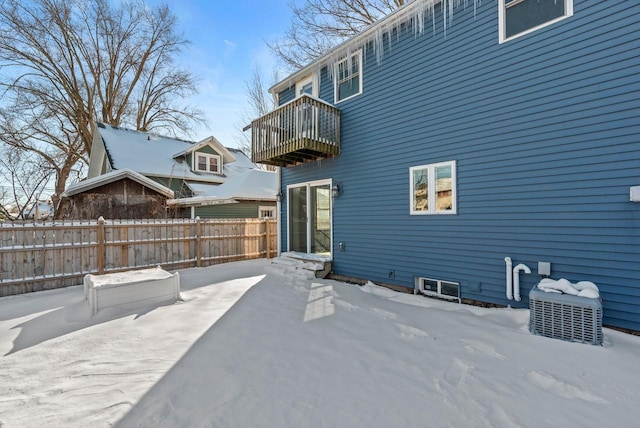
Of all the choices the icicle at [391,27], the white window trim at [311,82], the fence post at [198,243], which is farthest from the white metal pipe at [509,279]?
the fence post at [198,243]

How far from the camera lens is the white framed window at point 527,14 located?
12.5 ft

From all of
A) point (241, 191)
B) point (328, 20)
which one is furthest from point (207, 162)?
point (328, 20)

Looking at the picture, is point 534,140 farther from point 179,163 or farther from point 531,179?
point 179,163

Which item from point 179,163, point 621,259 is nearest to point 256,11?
point 179,163

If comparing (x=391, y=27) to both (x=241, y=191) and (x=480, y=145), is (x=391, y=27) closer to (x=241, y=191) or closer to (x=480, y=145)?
(x=480, y=145)

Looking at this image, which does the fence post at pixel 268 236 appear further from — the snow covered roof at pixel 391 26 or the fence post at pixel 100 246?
the snow covered roof at pixel 391 26

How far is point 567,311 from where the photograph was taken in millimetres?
3111

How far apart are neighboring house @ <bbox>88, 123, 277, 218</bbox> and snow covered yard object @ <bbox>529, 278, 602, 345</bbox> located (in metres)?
10.2

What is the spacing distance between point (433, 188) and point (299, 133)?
2.86 metres

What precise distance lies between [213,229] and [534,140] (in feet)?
24.7

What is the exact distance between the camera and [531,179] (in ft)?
13.0

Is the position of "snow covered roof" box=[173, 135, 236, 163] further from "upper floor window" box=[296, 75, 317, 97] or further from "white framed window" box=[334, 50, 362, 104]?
"white framed window" box=[334, 50, 362, 104]

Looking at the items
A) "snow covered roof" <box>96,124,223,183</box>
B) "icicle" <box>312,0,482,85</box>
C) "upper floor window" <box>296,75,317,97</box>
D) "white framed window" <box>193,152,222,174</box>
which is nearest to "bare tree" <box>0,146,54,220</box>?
"snow covered roof" <box>96,124,223,183</box>

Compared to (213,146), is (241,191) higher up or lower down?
lower down
